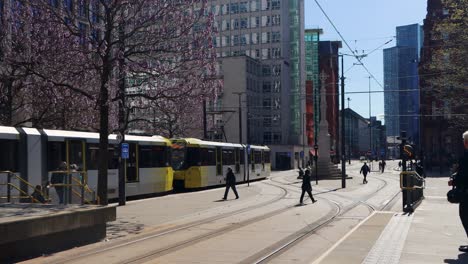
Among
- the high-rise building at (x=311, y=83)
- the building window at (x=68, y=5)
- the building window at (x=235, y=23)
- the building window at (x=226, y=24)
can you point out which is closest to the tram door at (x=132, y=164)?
the building window at (x=68, y=5)

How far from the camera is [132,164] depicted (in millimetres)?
26094

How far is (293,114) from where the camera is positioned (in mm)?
100250

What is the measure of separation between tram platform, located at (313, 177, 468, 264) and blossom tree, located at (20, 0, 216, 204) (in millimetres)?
7144

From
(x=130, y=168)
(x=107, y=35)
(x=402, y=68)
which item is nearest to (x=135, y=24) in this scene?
(x=107, y=35)

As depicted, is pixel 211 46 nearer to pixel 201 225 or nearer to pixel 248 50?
pixel 201 225

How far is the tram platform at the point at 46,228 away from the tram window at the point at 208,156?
21387 millimetres

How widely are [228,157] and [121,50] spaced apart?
897 inches

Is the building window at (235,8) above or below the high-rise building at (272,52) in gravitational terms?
above

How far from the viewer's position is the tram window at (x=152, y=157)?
26917mm

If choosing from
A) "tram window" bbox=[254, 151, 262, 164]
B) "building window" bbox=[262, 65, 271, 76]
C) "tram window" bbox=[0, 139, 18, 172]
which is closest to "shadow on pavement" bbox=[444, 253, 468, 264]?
"tram window" bbox=[0, 139, 18, 172]

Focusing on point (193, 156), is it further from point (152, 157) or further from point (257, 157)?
point (257, 157)

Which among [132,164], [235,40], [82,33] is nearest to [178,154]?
[132,164]

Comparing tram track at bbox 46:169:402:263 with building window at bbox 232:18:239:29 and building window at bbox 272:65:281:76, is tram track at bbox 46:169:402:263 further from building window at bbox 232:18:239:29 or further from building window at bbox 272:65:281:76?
building window at bbox 232:18:239:29

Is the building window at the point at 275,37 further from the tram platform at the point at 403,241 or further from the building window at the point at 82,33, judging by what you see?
the tram platform at the point at 403,241
